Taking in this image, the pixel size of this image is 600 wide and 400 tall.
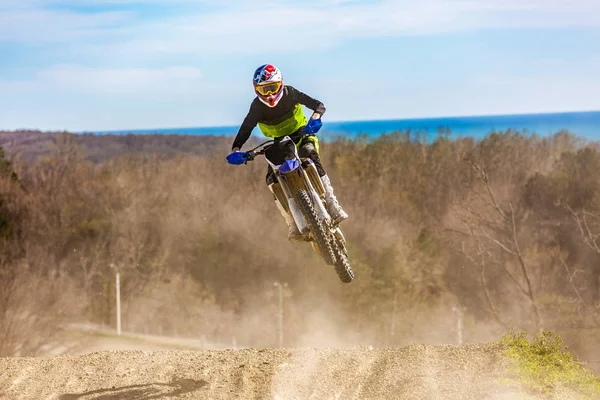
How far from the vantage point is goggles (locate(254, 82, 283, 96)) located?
1100cm

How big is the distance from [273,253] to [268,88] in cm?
4827

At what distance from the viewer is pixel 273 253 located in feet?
193

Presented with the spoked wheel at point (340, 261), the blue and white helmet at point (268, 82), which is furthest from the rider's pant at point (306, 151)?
the spoked wheel at point (340, 261)

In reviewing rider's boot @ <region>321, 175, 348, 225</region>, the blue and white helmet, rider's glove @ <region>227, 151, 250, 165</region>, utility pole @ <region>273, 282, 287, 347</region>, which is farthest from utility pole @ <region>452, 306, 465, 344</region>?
the blue and white helmet

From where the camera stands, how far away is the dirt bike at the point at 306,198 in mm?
11375

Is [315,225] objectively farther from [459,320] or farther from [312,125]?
[459,320]

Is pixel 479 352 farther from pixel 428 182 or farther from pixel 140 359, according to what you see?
pixel 428 182

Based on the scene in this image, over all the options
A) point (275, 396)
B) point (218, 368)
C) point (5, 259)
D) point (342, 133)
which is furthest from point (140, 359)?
point (342, 133)

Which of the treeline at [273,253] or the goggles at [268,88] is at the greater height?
the goggles at [268,88]

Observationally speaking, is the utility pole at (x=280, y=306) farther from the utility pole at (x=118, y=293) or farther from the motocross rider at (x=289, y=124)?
the motocross rider at (x=289, y=124)

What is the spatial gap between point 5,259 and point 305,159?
45367 mm

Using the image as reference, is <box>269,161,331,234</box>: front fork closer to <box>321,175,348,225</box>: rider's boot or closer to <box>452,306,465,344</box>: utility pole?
<box>321,175,348,225</box>: rider's boot

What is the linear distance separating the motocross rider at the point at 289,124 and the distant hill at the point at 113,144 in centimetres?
6899

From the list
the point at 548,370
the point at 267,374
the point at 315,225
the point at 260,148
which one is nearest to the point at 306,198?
the point at 315,225
